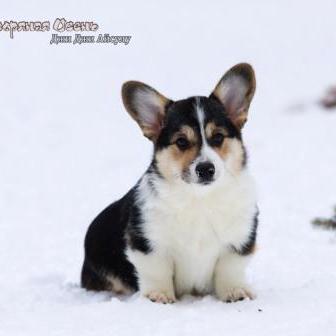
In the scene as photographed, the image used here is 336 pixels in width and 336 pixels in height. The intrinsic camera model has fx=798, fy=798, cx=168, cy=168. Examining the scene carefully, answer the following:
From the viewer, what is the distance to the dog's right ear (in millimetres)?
5070

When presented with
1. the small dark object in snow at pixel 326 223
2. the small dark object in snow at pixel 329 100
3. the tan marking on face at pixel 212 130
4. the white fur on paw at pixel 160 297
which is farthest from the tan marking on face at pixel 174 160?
the small dark object in snow at pixel 329 100

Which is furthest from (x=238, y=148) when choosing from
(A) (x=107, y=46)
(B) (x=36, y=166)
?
(A) (x=107, y=46)

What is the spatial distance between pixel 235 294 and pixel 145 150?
413 inches

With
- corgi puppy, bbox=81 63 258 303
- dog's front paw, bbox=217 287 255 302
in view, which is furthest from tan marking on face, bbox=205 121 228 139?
dog's front paw, bbox=217 287 255 302

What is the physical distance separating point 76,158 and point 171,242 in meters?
10.1

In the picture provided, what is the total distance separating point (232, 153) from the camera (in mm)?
4805

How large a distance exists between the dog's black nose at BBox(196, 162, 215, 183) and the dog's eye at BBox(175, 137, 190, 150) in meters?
0.23

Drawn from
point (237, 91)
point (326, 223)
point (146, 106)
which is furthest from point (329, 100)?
point (146, 106)

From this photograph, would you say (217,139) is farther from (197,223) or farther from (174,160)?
(197,223)

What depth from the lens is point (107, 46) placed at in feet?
78.1

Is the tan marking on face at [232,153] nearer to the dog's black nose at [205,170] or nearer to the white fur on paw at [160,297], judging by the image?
the dog's black nose at [205,170]

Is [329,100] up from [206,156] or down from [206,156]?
up

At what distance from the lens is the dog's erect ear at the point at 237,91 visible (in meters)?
5.07

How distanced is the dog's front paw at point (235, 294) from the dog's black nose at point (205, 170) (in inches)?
30.6
